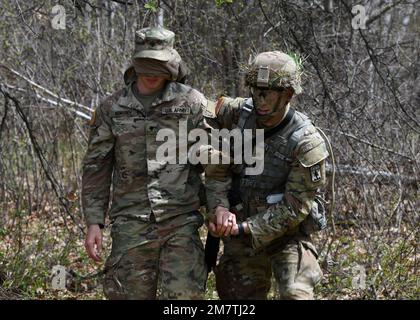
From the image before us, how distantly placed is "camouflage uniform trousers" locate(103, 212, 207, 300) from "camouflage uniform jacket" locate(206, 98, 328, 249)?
1.21 feet

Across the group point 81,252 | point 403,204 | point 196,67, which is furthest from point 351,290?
point 196,67

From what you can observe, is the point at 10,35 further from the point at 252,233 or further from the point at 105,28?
the point at 252,233

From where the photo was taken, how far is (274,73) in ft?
13.9

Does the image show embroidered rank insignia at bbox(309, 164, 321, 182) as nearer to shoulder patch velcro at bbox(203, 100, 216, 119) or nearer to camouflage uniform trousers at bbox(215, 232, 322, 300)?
camouflage uniform trousers at bbox(215, 232, 322, 300)

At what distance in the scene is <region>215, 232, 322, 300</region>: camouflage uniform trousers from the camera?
421 centimetres

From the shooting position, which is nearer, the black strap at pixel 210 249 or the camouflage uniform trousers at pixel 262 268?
the camouflage uniform trousers at pixel 262 268

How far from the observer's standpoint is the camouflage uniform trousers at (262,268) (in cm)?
421

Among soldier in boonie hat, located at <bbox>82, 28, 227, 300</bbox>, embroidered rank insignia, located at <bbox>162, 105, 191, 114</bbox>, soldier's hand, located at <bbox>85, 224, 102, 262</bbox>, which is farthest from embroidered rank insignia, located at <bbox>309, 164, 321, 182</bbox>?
soldier's hand, located at <bbox>85, 224, 102, 262</bbox>

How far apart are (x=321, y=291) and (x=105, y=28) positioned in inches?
174

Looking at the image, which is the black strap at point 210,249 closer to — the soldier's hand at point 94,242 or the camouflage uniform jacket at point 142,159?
the camouflage uniform jacket at point 142,159

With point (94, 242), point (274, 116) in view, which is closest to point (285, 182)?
point (274, 116)

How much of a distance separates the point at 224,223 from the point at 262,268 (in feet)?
1.69

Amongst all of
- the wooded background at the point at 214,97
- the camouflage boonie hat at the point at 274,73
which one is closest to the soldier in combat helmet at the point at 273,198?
the camouflage boonie hat at the point at 274,73

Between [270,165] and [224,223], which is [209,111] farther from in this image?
[224,223]
